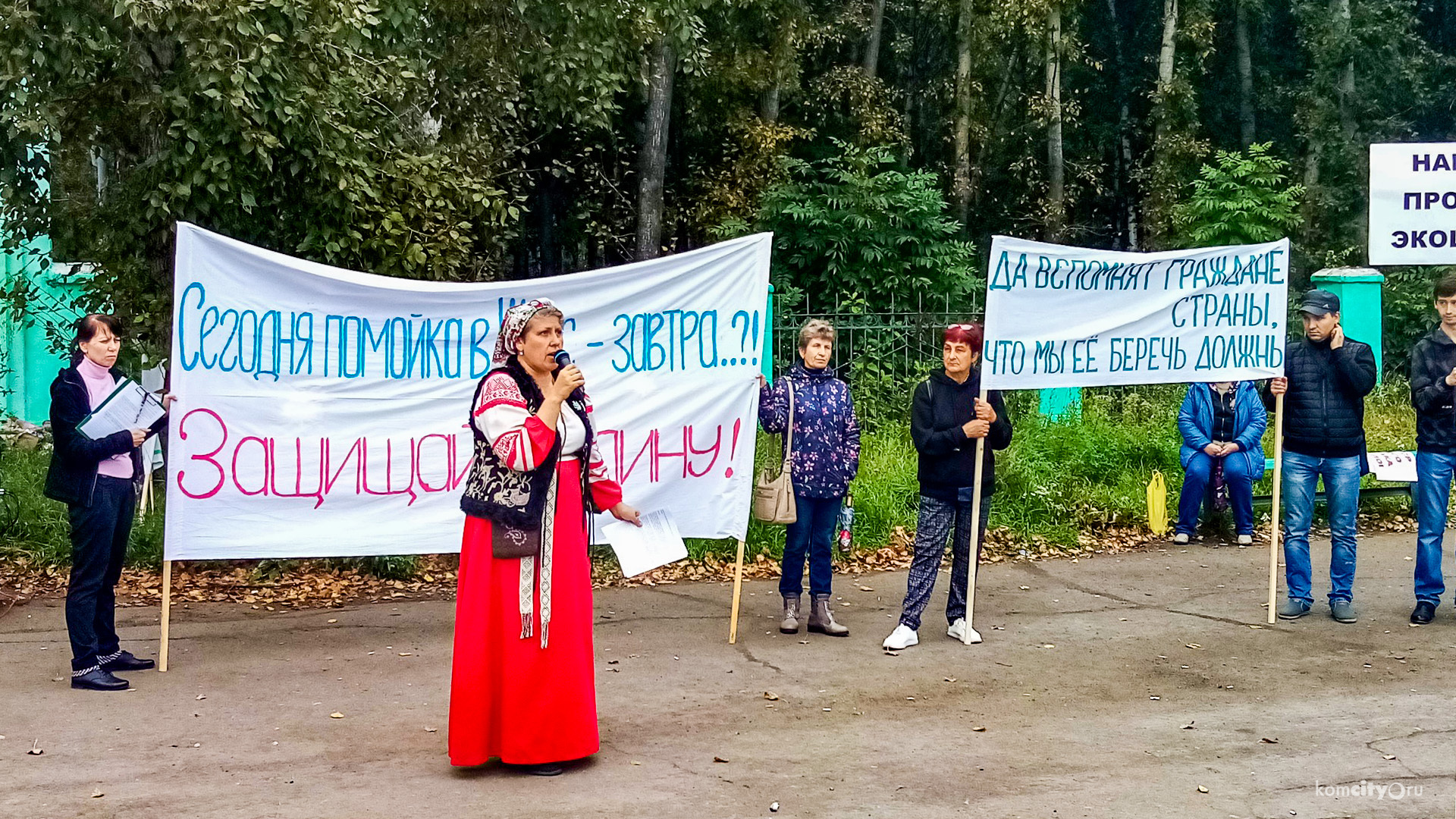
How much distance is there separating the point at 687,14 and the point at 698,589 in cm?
553

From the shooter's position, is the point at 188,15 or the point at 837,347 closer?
the point at 188,15

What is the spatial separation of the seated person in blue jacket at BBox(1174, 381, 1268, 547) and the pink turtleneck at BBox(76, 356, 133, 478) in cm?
724

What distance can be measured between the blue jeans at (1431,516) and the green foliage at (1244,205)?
11802 millimetres

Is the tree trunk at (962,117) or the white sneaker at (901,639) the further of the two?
the tree trunk at (962,117)

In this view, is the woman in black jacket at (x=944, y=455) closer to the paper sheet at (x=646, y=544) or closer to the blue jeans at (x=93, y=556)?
the paper sheet at (x=646, y=544)

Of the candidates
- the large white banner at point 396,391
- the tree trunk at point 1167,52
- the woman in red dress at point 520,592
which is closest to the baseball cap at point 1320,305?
the large white banner at point 396,391

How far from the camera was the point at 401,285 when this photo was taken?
292 inches

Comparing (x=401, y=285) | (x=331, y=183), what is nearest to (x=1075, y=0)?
(x=331, y=183)

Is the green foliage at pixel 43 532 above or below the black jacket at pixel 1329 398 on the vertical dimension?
below

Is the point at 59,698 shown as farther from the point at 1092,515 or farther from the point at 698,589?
the point at 1092,515

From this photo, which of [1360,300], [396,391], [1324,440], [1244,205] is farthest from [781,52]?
[396,391]

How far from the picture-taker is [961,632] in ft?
25.8

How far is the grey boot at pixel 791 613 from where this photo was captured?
799 cm

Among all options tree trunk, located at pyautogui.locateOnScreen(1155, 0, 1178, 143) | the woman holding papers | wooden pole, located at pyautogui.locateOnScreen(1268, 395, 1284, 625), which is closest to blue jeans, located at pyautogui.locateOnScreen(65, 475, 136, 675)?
the woman holding papers
